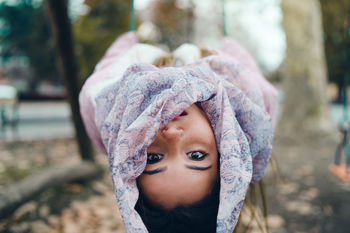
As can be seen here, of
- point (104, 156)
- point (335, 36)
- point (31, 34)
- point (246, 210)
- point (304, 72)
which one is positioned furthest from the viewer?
point (335, 36)

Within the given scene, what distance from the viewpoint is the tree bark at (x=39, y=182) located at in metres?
2.33

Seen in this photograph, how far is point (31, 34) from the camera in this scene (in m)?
13.4

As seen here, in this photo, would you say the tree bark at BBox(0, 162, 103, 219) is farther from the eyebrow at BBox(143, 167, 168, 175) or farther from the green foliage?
the green foliage

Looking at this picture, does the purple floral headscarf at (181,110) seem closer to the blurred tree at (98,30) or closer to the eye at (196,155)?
the eye at (196,155)

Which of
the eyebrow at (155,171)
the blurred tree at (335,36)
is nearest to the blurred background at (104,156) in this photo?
the eyebrow at (155,171)

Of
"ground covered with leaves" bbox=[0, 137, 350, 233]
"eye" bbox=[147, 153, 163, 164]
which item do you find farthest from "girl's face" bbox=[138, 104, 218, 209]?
"ground covered with leaves" bbox=[0, 137, 350, 233]

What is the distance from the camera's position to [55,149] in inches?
223

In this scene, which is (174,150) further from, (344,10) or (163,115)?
(344,10)

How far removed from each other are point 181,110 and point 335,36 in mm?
17130

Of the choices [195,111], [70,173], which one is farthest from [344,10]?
[195,111]

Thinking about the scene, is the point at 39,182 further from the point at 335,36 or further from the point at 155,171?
the point at 335,36

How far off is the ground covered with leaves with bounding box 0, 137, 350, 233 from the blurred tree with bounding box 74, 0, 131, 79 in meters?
3.01

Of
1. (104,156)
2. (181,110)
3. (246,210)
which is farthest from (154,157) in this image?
(104,156)

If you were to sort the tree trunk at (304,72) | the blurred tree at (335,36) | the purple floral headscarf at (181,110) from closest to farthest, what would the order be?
the purple floral headscarf at (181,110), the tree trunk at (304,72), the blurred tree at (335,36)
